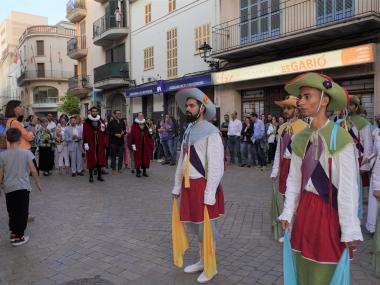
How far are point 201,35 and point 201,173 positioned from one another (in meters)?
15.3

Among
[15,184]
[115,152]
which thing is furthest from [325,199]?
[115,152]

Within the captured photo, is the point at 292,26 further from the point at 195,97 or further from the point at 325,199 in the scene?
the point at 325,199

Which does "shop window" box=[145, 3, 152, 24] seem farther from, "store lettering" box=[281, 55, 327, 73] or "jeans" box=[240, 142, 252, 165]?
"jeans" box=[240, 142, 252, 165]

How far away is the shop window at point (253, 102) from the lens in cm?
1617

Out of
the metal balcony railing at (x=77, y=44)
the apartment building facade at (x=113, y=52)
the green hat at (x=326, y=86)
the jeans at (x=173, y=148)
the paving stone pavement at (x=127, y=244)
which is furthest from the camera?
the metal balcony railing at (x=77, y=44)

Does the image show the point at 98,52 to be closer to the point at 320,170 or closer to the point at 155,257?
the point at 155,257

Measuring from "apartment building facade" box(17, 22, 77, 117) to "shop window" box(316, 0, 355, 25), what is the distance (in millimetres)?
42480

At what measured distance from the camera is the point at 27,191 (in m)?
5.39

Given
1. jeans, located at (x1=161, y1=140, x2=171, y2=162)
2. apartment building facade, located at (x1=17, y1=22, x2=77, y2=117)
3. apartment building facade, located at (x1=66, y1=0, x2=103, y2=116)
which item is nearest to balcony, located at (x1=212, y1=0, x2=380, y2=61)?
jeans, located at (x1=161, y1=140, x2=171, y2=162)

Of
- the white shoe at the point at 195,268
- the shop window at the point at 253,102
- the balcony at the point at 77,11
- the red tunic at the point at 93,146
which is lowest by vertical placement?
the white shoe at the point at 195,268

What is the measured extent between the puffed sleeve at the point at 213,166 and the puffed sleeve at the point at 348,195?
1486 millimetres

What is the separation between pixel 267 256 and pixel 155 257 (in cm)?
135

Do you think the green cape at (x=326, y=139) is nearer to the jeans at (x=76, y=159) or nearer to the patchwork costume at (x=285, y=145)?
the patchwork costume at (x=285, y=145)

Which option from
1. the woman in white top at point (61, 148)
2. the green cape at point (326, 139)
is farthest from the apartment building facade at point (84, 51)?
the green cape at point (326, 139)
